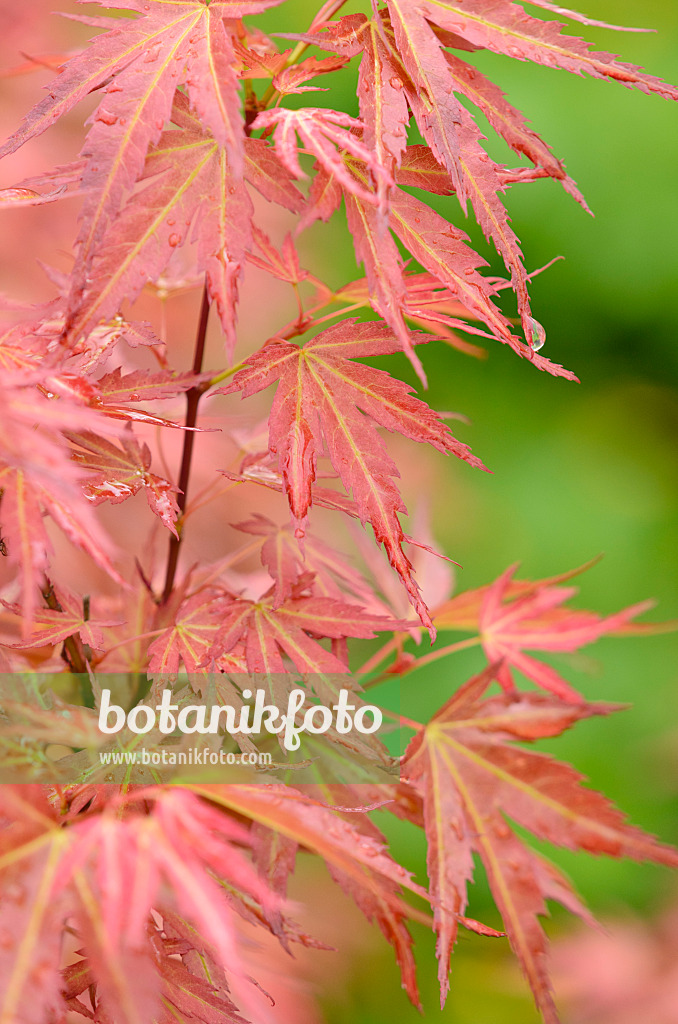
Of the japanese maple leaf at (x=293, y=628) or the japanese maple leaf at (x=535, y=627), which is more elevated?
the japanese maple leaf at (x=293, y=628)

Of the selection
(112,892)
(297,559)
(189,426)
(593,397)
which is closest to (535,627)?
(297,559)

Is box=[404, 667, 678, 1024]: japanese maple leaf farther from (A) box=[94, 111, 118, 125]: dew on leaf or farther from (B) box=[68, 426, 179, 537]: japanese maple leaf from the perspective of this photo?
(A) box=[94, 111, 118, 125]: dew on leaf

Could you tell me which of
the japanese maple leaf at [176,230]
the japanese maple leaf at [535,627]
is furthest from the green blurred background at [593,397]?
the japanese maple leaf at [176,230]

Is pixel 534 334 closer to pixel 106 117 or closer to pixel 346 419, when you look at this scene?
pixel 346 419

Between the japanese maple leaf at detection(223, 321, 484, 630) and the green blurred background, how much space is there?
1.37 metres

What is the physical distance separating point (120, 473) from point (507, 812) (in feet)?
0.98

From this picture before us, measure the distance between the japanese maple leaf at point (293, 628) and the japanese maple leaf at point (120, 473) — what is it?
7cm

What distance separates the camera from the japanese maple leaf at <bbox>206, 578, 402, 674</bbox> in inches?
19.4

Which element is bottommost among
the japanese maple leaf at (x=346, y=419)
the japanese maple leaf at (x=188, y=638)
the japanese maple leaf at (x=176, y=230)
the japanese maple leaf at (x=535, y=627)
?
the japanese maple leaf at (x=535, y=627)

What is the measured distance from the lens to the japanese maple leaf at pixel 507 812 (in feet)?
1.45

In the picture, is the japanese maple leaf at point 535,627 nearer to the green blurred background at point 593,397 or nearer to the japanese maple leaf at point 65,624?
the japanese maple leaf at point 65,624

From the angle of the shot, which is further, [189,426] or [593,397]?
[593,397]

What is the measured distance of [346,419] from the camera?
1.57 feet

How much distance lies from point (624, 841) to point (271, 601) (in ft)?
0.80
